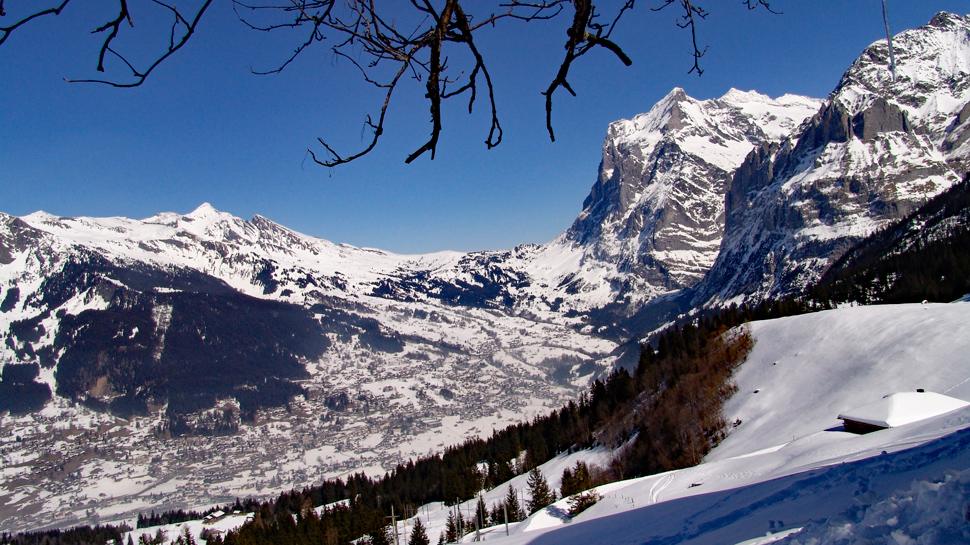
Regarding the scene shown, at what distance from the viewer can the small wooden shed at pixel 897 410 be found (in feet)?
62.6

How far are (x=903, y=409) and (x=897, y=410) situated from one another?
21 cm

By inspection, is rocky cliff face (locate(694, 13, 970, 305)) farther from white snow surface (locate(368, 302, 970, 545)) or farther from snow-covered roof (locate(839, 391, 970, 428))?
snow-covered roof (locate(839, 391, 970, 428))

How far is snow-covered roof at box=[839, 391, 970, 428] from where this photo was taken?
1906 centimetres

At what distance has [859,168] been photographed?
168000mm

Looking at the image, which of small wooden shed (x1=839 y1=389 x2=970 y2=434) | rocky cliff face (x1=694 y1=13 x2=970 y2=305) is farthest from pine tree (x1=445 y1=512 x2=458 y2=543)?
rocky cliff face (x1=694 y1=13 x2=970 y2=305)

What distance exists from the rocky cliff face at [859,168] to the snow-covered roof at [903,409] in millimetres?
142048

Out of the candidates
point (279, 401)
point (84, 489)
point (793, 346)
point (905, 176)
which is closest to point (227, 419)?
point (279, 401)

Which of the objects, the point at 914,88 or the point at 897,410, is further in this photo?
the point at 914,88

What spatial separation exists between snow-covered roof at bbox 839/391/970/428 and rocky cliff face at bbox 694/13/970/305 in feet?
466

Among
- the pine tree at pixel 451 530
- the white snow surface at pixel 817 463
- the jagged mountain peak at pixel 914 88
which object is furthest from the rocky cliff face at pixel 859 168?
the pine tree at pixel 451 530

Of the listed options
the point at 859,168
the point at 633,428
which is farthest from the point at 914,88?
the point at 633,428

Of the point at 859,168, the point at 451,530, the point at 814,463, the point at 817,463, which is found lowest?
the point at 451,530

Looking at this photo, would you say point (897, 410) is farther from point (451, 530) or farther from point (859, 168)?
point (859, 168)

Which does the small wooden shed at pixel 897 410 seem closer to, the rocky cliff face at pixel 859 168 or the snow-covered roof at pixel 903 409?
the snow-covered roof at pixel 903 409
